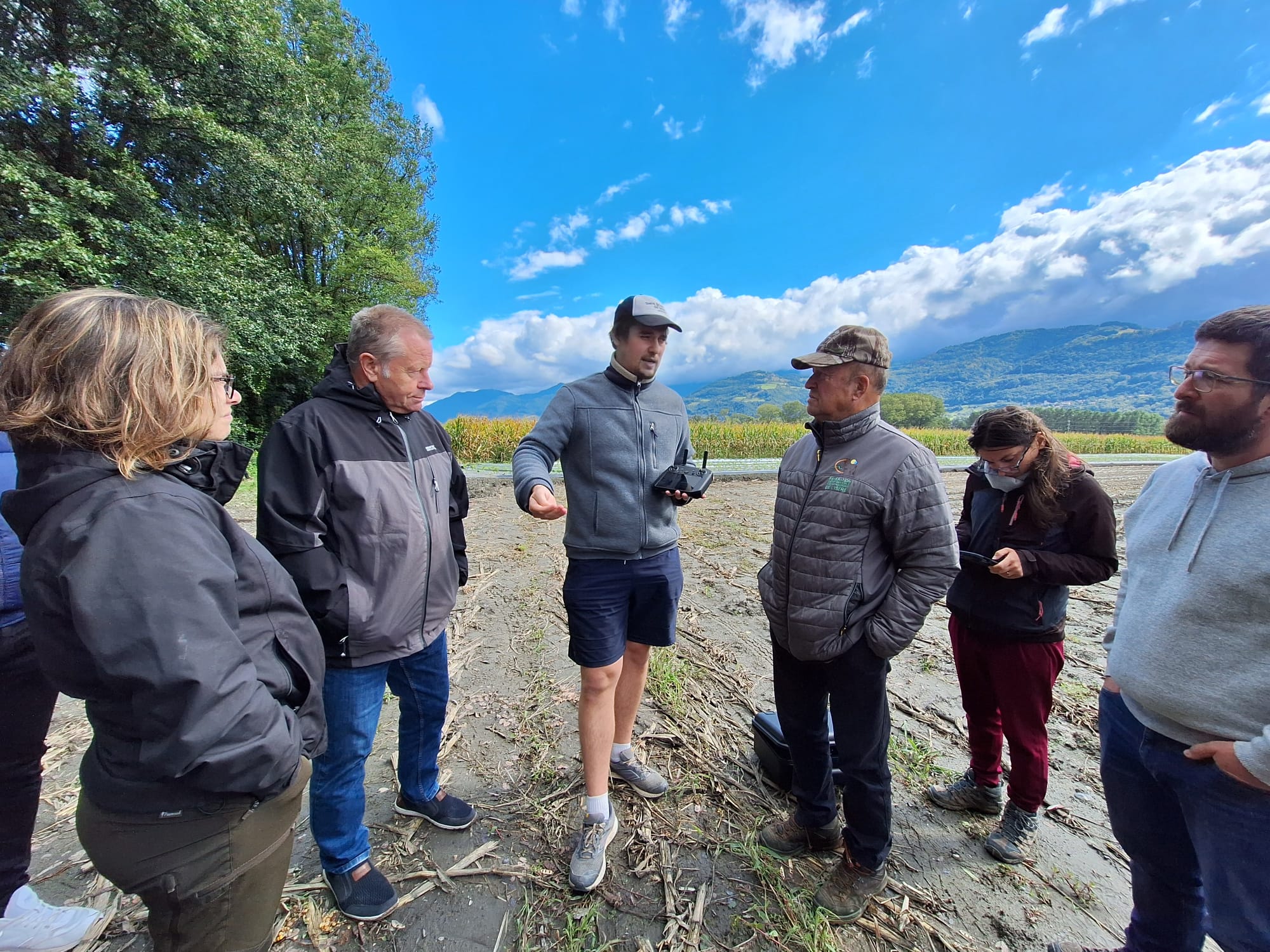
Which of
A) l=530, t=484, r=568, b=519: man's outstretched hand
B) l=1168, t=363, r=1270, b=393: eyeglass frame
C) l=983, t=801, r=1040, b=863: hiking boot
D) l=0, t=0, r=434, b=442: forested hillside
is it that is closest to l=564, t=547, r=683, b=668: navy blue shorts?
l=530, t=484, r=568, b=519: man's outstretched hand

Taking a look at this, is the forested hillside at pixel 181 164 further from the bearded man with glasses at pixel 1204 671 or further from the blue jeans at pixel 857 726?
the bearded man with glasses at pixel 1204 671

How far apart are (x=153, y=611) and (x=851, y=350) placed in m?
2.19

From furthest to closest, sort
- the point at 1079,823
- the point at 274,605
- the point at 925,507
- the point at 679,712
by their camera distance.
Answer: the point at 679,712 → the point at 1079,823 → the point at 925,507 → the point at 274,605

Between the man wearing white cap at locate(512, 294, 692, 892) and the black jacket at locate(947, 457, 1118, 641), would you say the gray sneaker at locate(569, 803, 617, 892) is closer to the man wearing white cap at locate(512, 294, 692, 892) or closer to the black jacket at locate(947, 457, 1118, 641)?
the man wearing white cap at locate(512, 294, 692, 892)

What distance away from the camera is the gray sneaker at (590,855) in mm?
2113

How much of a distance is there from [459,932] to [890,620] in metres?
2.04

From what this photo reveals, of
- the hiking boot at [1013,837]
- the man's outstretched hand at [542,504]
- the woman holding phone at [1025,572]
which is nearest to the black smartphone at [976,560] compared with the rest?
the woman holding phone at [1025,572]

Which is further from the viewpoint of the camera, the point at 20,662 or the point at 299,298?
the point at 299,298

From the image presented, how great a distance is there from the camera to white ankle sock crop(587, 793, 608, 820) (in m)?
2.25

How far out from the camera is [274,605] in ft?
4.44

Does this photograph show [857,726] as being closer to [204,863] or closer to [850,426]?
[850,426]

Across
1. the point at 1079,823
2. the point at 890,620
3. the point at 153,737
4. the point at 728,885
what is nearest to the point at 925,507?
the point at 890,620

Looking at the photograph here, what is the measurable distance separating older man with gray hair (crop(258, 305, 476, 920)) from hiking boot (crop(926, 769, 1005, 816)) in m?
2.62

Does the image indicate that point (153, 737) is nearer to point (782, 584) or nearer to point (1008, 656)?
point (782, 584)
